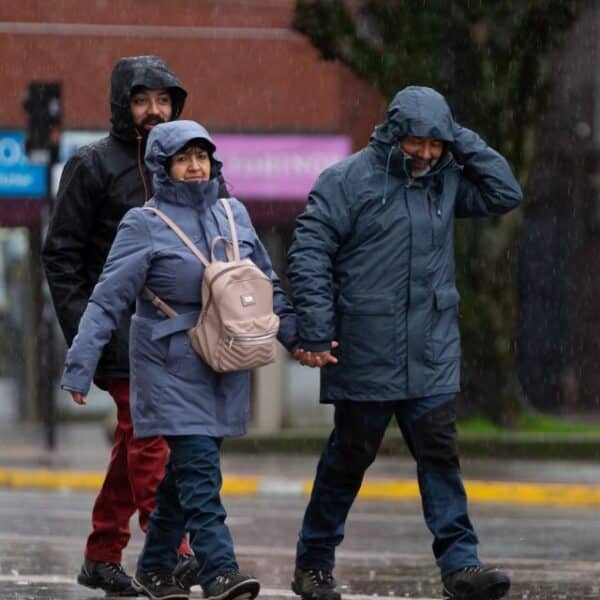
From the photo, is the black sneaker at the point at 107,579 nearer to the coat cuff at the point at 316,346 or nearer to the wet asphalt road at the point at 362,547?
the wet asphalt road at the point at 362,547

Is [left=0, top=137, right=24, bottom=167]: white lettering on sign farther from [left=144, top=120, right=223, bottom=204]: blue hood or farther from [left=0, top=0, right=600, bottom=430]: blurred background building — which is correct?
[left=144, top=120, right=223, bottom=204]: blue hood

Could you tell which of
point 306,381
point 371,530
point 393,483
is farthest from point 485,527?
point 306,381

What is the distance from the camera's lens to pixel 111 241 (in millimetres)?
8227

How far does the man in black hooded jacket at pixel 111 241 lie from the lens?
802 cm

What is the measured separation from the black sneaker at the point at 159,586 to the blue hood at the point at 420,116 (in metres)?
1.83

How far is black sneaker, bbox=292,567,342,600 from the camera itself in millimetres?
7918

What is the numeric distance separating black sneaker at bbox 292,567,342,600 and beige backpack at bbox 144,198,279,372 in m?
1.00

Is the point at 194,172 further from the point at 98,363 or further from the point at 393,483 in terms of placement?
the point at 393,483

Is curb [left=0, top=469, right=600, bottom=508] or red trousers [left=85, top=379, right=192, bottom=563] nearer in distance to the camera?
red trousers [left=85, top=379, right=192, bottom=563]

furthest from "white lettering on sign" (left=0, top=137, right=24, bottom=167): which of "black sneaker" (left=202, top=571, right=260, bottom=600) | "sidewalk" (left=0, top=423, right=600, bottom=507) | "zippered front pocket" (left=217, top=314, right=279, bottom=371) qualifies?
"black sneaker" (left=202, top=571, right=260, bottom=600)

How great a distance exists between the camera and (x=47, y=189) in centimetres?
1858

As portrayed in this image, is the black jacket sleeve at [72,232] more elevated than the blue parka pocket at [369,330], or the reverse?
the black jacket sleeve at [72,232]

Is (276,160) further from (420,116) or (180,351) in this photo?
(180,351)

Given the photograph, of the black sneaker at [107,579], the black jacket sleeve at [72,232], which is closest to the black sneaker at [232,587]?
the black sneaker at [107,579]
